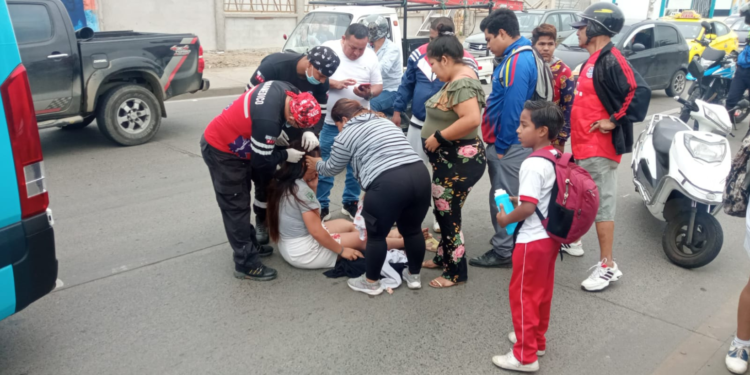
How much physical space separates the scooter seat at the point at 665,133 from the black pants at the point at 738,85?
12.0ft

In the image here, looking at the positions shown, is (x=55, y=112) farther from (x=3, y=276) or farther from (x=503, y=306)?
(x=503, y=306)

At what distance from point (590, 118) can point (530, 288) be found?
1620 millimetres

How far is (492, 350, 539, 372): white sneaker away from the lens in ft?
10.3

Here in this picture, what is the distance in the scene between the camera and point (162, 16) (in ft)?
49.1

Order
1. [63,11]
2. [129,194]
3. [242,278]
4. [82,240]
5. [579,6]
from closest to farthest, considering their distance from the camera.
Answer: [242,278]
[82,240]
[129,194]
[63,11]
[579,6]

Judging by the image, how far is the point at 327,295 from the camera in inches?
156

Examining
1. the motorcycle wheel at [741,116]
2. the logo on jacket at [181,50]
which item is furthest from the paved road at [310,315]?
the motorcycle wheel at [741,116]

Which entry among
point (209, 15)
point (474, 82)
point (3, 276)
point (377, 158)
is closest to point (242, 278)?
point (377, 158)

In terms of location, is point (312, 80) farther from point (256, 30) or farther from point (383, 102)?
point (256, 30)

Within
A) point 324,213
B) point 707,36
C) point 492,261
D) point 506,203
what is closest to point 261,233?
point 324,213

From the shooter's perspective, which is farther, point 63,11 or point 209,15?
point 209,15

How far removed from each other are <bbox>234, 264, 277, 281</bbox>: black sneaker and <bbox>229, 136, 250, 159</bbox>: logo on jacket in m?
0.84

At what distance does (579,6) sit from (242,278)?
103 feet

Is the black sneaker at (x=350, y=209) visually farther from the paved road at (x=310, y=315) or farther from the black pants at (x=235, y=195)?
the black pants at (x=235, y=195)
